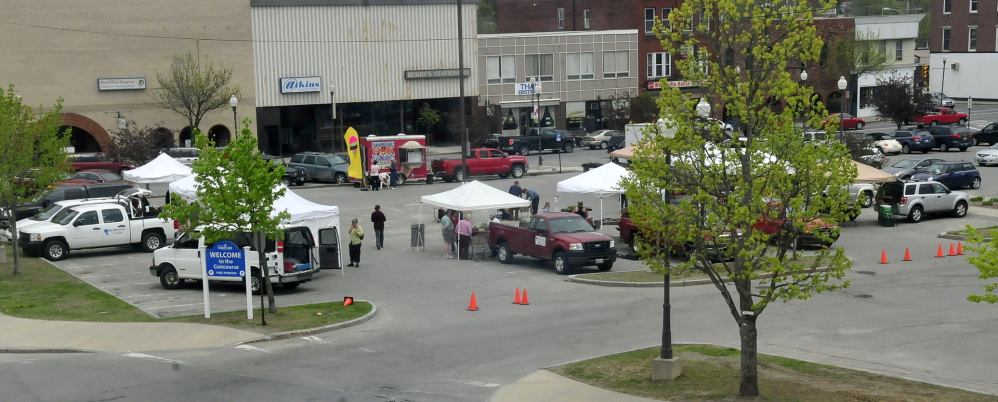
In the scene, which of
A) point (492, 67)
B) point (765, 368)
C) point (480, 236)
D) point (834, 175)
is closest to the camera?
point (834, 175)

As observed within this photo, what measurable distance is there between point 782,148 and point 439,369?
7.04 meters

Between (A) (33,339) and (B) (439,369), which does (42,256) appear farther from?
(B) (439,369)

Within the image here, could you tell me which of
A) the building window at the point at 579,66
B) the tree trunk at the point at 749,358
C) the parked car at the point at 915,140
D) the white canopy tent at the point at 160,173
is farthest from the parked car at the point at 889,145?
the tree trunk at the point at 749,358

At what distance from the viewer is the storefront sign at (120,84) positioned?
2361 inches

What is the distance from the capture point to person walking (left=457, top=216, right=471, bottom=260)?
1222 inches

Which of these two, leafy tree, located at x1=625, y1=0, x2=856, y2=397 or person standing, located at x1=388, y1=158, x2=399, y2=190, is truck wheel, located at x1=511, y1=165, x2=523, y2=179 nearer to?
person standing, located at x1=388, y1=158, x2=399, y2=190

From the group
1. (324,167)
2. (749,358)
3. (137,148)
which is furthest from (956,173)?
(137,148)

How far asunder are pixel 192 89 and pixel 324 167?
41.5 ft

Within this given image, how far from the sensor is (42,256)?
3172 cm

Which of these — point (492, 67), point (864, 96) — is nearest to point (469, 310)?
point (492, 67)

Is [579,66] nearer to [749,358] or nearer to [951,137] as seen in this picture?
[951,137]

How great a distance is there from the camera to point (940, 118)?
236 ft

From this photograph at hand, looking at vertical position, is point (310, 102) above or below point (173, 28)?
below

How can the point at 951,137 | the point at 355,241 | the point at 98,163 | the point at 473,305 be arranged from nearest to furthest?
the point at 473,305, the point at 355,241, the point at 98,163, the point at 951,137
